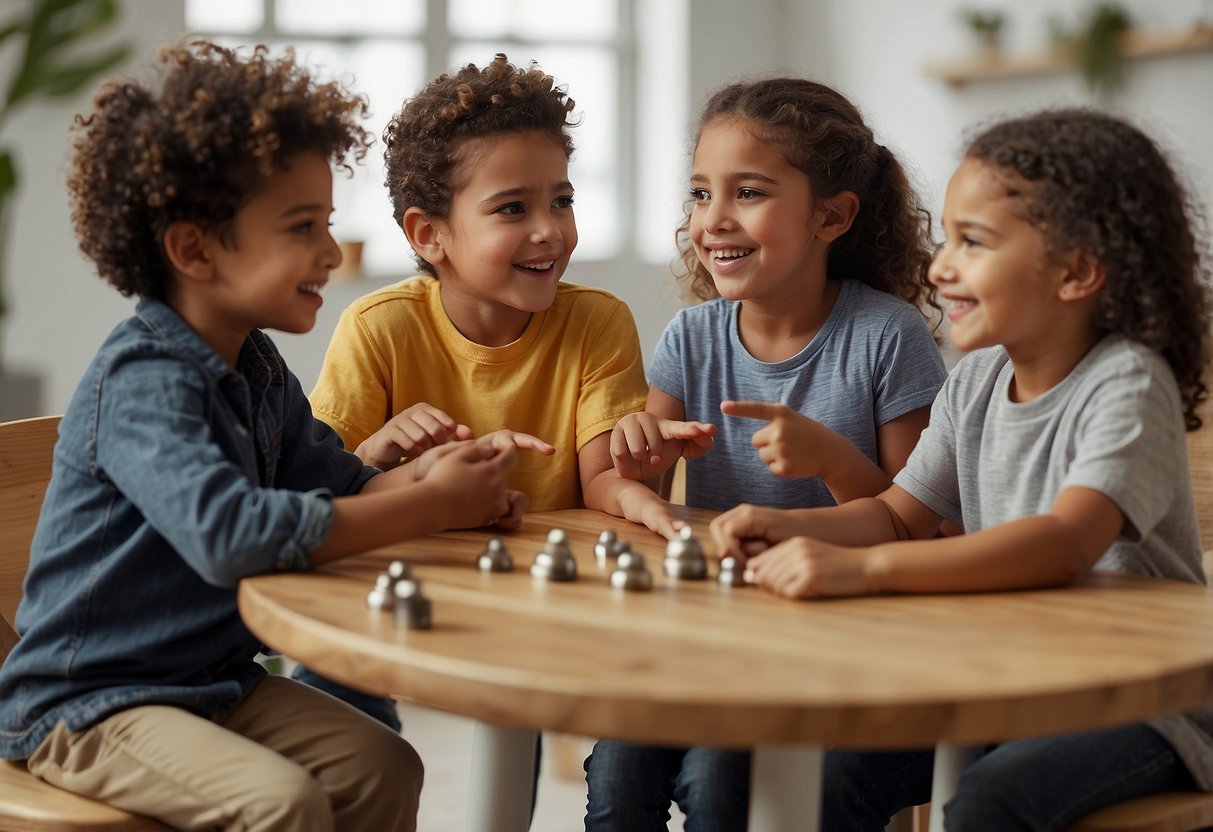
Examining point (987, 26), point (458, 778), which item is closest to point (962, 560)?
point (458, 778)

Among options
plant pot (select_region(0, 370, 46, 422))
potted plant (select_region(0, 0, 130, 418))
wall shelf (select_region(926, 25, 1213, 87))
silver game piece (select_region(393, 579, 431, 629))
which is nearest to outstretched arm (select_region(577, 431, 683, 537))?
silver game piece (select_region(393, 579, 431, 629))

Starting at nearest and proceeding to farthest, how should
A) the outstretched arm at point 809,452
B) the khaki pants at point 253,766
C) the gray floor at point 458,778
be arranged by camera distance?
the khaki pants at point 253,766
the outstretched arm at point 809,452
the gray floor at point 458,778

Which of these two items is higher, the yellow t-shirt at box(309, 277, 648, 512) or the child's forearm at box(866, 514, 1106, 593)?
the yellow t-shirt at box(309, 277, 648, 512)

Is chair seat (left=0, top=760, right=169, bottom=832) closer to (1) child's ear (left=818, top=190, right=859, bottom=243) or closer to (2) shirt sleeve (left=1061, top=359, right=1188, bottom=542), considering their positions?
(2) shirt sleeve (left=1061, top=359, right=1188, bottom=542)

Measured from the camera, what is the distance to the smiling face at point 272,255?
4.97 ft

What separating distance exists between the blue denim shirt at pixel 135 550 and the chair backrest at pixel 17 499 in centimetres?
21

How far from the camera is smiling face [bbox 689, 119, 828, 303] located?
1978 millimetres

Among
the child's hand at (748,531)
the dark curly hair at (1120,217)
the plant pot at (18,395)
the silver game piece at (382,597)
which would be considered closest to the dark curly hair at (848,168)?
the dark curly hair at (1120,217)

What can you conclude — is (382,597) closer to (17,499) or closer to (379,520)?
(379,520)

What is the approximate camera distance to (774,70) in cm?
312

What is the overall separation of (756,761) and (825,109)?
1132mm

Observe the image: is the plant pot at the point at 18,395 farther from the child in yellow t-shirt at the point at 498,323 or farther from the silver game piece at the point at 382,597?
the silver game piece at the point at 382,597

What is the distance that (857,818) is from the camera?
1.59 m

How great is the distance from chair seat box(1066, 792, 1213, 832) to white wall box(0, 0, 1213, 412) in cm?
178
